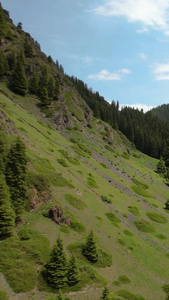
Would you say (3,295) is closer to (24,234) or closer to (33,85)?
(24,234)

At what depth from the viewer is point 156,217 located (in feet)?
178

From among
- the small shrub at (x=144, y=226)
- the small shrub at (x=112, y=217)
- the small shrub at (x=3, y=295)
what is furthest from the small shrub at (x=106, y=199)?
the small shrub at (x=3, y=295)

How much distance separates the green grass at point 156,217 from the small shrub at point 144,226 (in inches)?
181

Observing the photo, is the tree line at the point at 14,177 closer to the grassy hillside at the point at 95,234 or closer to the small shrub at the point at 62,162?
the grassy hillside at the point at 95,234

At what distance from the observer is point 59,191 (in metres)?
44.3

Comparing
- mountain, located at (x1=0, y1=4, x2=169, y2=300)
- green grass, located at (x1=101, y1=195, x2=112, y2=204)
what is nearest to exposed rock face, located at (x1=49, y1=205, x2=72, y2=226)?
mountain, located at (x1=0, y1=4, x2=169, y2=300)

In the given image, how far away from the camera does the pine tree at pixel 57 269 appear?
2456 cm

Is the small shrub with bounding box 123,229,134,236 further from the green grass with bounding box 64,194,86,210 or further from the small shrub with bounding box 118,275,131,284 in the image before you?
the small shrub with bounding box 118,275,131,284

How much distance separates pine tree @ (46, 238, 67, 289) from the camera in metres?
24.6

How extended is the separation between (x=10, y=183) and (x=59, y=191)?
1458 centimetres

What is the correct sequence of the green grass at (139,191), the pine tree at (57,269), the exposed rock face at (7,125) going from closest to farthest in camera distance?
the pine tree at (57,269), the exposed rock face at (7,125), the green grass at (139,191)

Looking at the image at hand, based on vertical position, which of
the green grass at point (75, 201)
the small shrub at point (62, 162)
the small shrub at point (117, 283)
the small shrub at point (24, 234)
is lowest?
the small shrub at point (117, 283)

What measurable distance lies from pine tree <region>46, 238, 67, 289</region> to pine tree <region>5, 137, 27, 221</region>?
8.65 m

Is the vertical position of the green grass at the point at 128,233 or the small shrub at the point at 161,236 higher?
the green grass at the point at 128,233
